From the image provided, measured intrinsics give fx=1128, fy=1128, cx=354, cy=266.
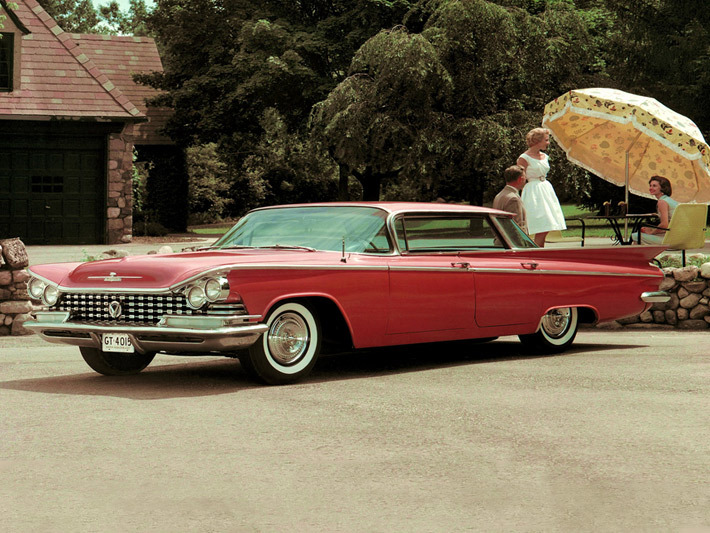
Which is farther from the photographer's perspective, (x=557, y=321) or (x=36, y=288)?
(x=557, y=321)

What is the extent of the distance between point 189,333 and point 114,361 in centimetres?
150

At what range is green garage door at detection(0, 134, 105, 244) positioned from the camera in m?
27.6

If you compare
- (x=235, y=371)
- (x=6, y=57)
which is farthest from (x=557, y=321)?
(x=6, y=57)

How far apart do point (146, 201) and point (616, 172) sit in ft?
79.7

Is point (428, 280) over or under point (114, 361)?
over

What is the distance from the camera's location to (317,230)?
891cm

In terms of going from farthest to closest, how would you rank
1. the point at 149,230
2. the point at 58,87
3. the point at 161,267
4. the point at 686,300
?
the point at 149,230, the point at 58,87, the point at 686,300, the point at 161,267

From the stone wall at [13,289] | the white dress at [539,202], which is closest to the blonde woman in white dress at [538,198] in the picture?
the white dress at [539,202]

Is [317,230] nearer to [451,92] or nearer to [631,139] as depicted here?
[631,139]

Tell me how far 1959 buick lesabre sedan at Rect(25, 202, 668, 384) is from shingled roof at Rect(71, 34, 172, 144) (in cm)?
2792

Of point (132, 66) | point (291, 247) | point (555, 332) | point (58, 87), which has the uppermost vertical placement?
point (132, 66)

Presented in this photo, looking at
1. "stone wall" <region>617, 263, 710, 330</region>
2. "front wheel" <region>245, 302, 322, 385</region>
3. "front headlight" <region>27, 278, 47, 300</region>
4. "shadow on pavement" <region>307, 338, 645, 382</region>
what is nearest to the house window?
"stone wall" <region>617, 263, 710, 330</region>

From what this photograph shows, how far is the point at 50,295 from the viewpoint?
8430 millimetres

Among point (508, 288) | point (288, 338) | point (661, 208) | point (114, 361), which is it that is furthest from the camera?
point (661, 208)
